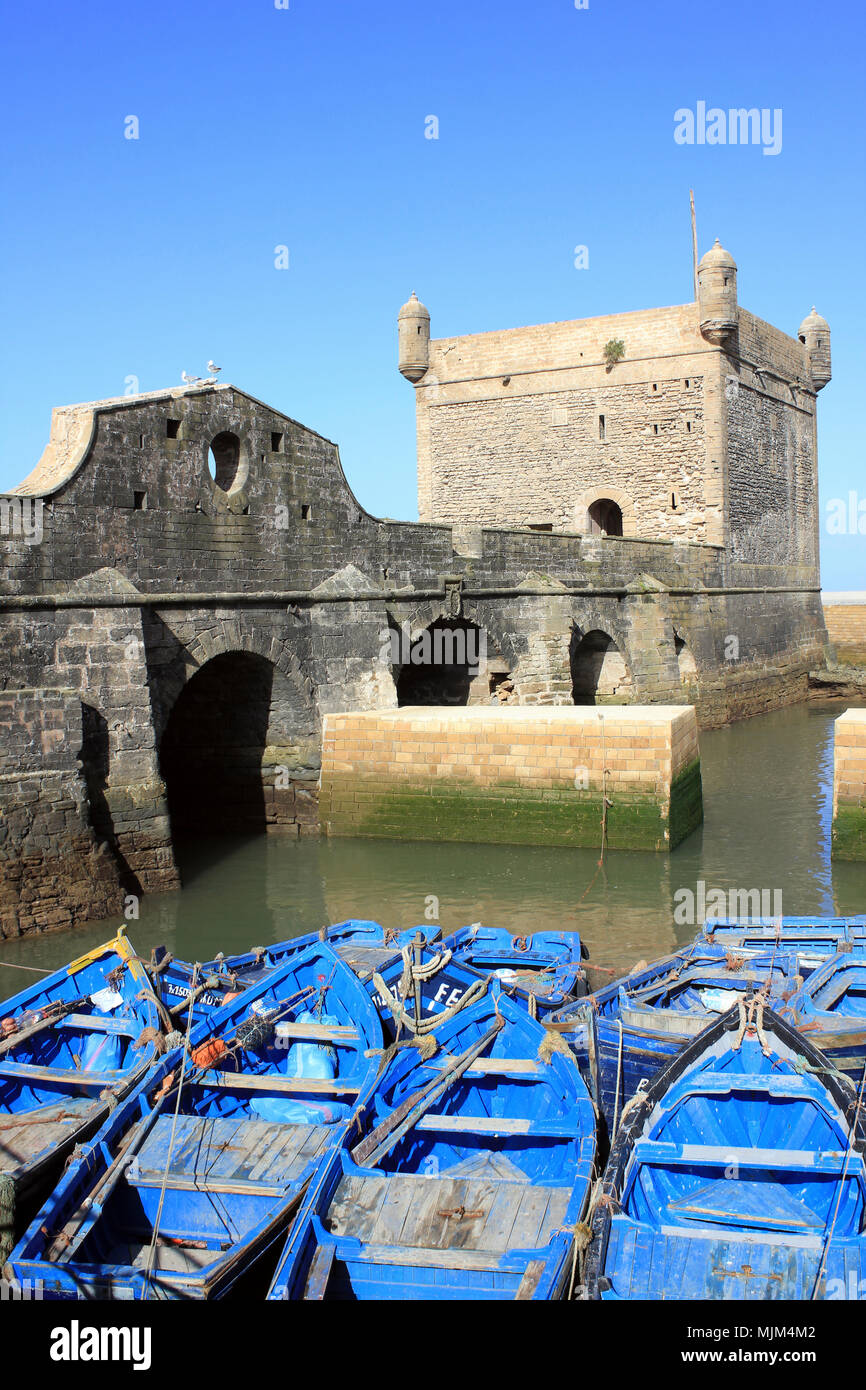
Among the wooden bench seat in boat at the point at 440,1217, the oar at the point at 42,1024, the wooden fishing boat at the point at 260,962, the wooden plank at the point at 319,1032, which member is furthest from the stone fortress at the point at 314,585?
the wooden bench seat in boat at the point at 440,1217

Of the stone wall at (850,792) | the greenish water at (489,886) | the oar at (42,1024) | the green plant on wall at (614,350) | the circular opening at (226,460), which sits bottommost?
the greenish water at (489,886)

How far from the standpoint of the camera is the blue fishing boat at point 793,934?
8789 millimetres

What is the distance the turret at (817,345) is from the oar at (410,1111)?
1124 inches

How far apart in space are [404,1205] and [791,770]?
14440 mm

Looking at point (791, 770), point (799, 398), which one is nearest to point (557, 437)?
point (799, 398)

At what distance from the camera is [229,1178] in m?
5.62

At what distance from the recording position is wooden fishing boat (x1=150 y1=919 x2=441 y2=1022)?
8.12m

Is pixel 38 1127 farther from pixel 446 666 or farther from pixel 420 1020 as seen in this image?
pixel 446 666

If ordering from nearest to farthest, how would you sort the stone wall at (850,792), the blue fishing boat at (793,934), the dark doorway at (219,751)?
1. the blue fishing boat at (793,934)
2. the stone wall at (850,792)
3. the dark doorway at (219,751)

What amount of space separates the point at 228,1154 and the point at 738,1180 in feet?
8.36

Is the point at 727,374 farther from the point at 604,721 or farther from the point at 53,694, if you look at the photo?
the point at 53,694

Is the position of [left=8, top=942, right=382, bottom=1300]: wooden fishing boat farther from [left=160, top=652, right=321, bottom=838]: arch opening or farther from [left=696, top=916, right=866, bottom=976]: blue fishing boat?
[left=160, top=652, right=321, bottom=838]: arch opening

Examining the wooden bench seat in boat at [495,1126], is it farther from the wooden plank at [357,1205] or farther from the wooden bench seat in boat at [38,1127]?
the wooden bench seat in boat at [38,1127]

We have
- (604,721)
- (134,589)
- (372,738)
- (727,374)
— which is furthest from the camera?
(727,374)
